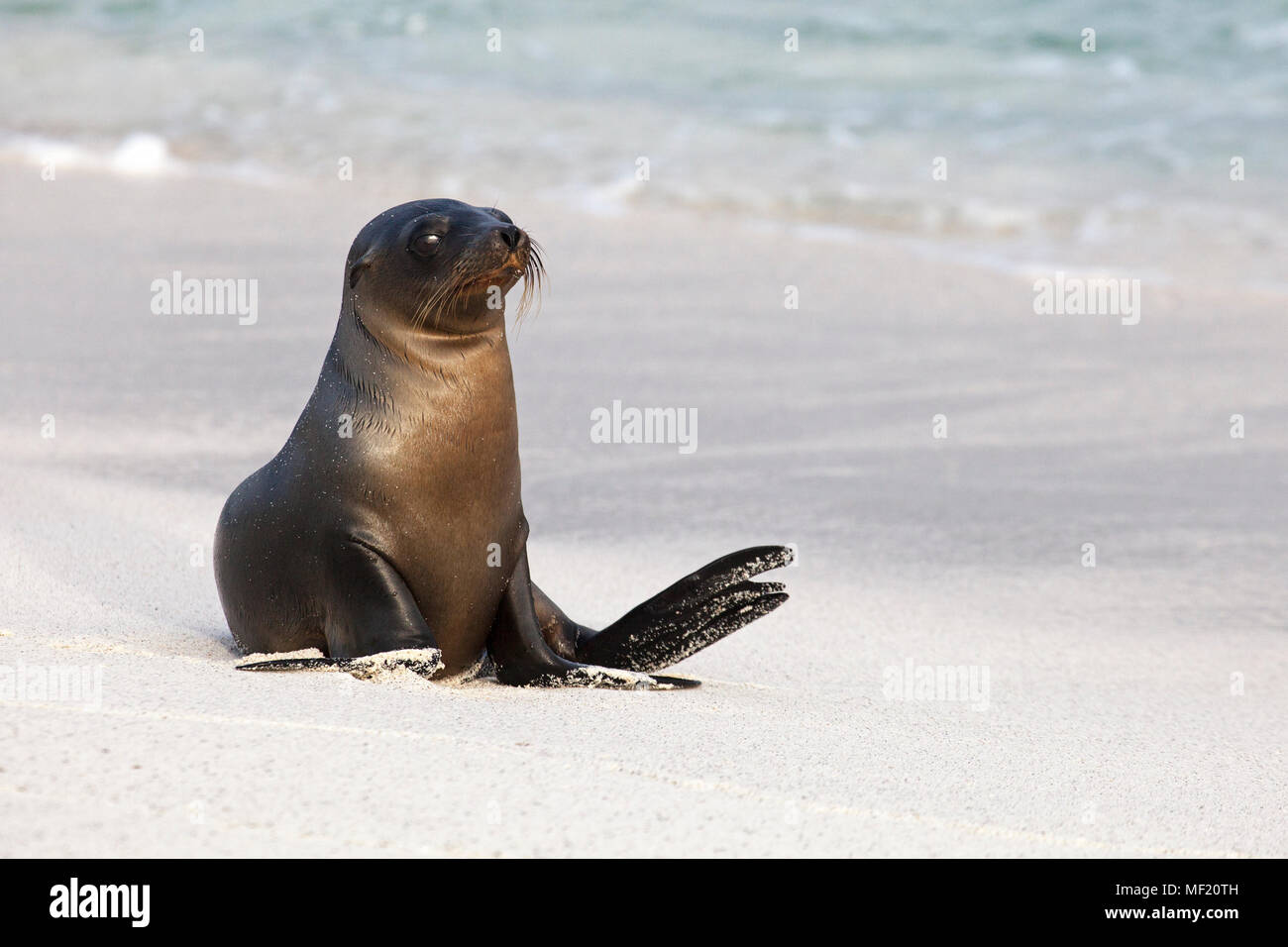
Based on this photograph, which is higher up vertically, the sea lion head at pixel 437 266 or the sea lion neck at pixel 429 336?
the sea lion head at pixel 437 266

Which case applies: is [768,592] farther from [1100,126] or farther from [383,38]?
[383,38]

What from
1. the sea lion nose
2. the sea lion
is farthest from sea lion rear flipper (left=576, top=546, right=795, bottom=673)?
the sea lion nose

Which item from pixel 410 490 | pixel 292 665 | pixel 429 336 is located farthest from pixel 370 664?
pixel 429 336

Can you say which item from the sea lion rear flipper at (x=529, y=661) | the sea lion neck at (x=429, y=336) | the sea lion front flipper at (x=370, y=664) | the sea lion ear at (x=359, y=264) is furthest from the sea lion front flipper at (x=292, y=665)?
the sea lion ear at (x=359, y=264)

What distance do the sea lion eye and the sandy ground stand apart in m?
0.87

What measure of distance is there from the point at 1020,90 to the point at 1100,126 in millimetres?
1335

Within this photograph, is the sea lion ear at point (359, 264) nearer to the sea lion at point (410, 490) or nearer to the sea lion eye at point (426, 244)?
the sea lion at point (410, 490)

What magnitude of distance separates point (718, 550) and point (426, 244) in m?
2.01

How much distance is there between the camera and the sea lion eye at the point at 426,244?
3502 millimetres

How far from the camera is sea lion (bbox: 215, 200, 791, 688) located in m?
3.49

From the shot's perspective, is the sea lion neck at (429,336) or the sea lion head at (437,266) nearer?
the sea lion head at (437,266)

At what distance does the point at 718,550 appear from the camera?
207 inches
